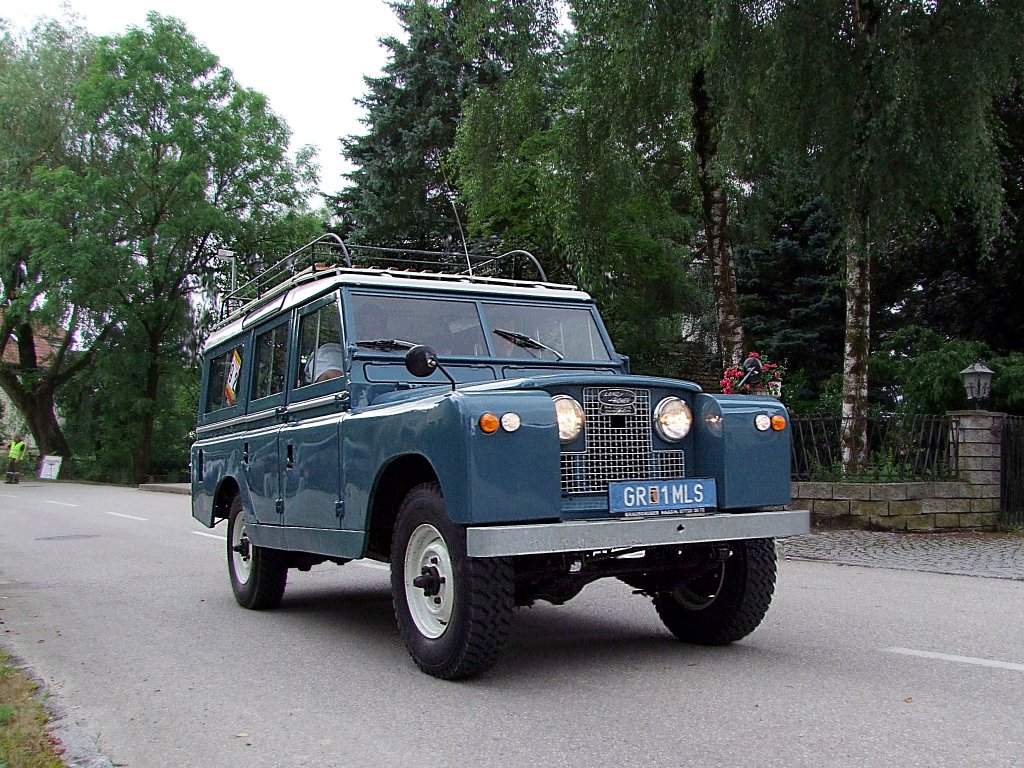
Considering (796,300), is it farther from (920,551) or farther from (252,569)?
(252,569)

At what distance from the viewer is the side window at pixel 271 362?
296 inches

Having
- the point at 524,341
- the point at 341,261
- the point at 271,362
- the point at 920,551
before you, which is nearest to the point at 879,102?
the point at 920,551

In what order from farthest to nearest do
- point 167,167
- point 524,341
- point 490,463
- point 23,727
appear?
point 167,167
point 524,341
point 490,463
point 23,727

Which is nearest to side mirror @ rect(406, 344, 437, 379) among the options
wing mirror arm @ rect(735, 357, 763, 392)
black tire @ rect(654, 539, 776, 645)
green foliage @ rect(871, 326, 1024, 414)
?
wing mirror arm @ rect(735, 357, 763, 392)

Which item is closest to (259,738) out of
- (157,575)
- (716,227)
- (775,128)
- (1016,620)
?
(1016,620)

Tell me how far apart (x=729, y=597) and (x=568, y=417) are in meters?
1.57

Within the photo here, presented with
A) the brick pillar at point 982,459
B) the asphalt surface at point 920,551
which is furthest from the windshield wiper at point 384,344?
the brick pillar at point 982,459

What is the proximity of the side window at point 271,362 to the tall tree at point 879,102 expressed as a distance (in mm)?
9222

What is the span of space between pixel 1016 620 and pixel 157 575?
309 inches

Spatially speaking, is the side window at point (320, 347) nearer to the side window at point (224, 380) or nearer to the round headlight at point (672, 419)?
the side window at point (224, 380)

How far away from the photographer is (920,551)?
462 inches

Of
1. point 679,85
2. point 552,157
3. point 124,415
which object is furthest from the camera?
point 124,415

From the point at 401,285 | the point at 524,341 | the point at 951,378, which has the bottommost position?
the point at 524,341

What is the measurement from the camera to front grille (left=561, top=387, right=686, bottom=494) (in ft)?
17.9
